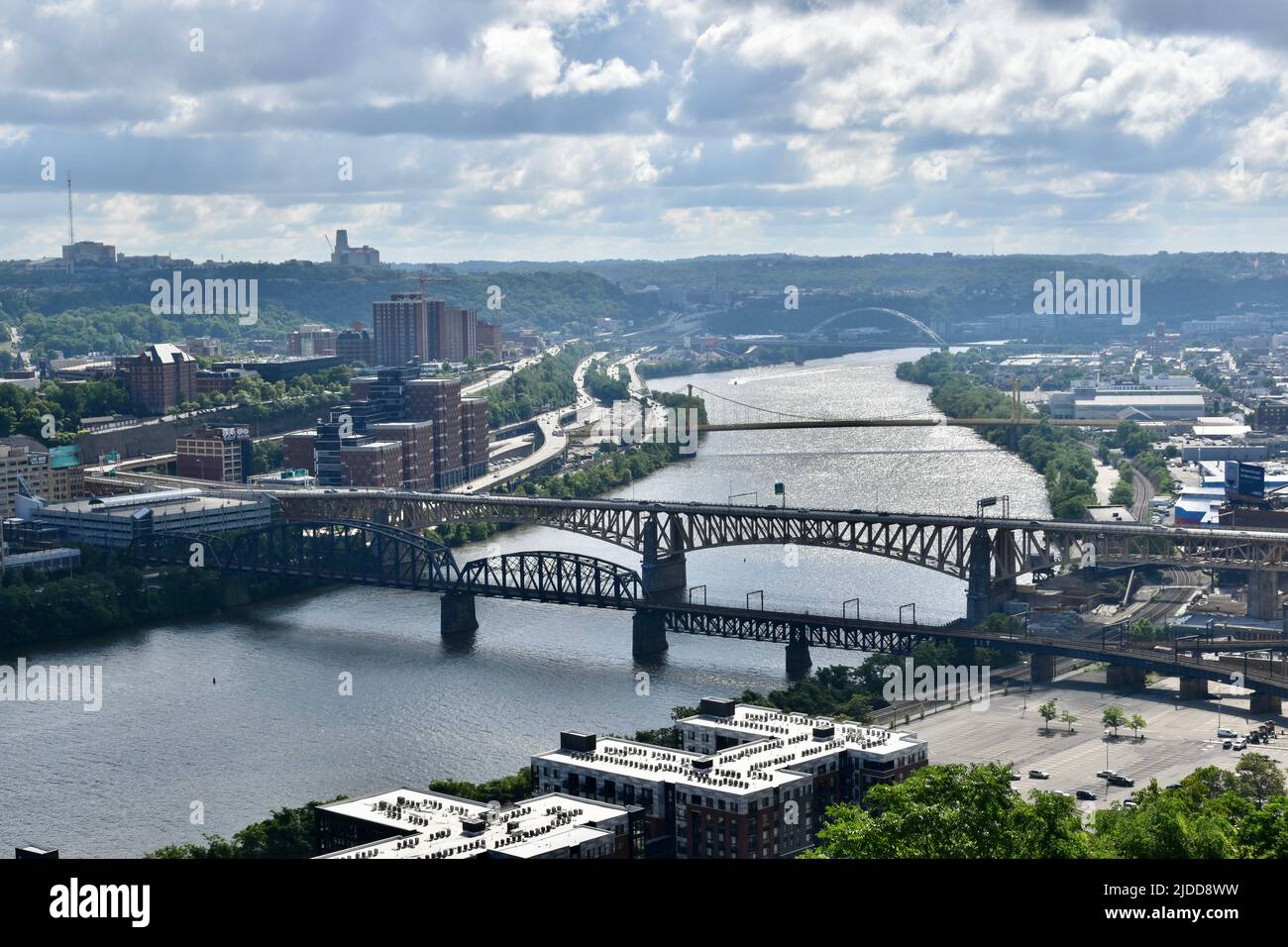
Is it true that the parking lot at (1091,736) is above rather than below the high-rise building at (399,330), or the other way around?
below

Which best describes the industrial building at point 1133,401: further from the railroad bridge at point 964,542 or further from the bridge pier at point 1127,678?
the bridge pier at point 1127,678

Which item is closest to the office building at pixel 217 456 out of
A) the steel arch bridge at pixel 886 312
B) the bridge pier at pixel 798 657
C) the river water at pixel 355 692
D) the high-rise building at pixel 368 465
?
the high-rise building at pixel 368 465

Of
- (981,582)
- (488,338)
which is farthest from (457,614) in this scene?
(488,338)

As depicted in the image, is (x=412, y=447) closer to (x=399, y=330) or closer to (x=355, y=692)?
(x=355, y=692)

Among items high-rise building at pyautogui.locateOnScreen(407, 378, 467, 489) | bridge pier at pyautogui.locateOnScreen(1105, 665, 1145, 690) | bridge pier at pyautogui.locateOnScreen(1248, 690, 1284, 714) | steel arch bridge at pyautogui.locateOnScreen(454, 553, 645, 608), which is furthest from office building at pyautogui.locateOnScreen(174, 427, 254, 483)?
bridge pier at pyautogui.locateOnScreen(1248, 690, 1284, 714)
